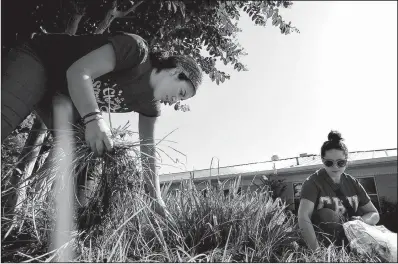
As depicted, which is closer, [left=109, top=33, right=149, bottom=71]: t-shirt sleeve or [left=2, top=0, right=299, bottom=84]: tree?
[left=109, top=33, right=149, bottom=71]: t-shirt sleeve

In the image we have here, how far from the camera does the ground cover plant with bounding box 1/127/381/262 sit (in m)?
1.31

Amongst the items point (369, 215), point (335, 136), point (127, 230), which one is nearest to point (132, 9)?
point (335, 136)

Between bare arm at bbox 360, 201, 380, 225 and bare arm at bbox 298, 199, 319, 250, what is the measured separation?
1.41 ft

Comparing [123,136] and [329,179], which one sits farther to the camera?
[329,179]

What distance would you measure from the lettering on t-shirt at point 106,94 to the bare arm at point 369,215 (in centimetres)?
183

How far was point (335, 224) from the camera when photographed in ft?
6.55

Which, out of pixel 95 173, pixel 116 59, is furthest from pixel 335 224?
pixel 116 59

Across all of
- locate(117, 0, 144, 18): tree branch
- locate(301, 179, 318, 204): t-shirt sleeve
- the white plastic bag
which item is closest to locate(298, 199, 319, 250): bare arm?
locate(301, 179, 318, 204): t-shirt sleeve

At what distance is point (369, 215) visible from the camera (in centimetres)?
224

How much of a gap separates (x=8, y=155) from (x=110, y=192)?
0.62m

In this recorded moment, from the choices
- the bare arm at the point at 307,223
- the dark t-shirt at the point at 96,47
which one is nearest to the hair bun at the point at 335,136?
the bare arm at the point at 307,223

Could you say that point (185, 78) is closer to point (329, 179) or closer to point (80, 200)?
point (80, 200)

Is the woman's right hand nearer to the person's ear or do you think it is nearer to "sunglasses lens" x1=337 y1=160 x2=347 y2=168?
the person's ear

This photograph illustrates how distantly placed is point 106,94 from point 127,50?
0.35 m
